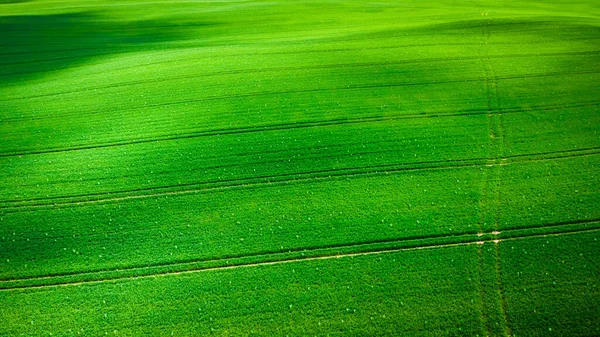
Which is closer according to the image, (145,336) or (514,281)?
(145,336)

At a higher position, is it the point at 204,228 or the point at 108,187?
the point at 108,187

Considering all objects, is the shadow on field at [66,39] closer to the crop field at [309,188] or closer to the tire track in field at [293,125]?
the crop field at [309,188]

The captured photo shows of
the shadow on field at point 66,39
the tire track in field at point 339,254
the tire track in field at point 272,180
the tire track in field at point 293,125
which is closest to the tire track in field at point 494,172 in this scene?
the tire track in field at point 339,254

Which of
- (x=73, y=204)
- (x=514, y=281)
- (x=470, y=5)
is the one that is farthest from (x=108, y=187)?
(x=470, y=5)

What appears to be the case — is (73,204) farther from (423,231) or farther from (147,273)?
(423,231)

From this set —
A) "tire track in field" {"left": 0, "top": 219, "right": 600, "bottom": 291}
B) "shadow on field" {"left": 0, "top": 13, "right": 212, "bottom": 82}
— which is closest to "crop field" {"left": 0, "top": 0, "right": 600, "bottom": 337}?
"tire track in field" {"left": 0, "top": 219, "right": 600, "bottom": 291}

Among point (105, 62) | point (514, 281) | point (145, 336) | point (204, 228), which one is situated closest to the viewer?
point (145, 336)
